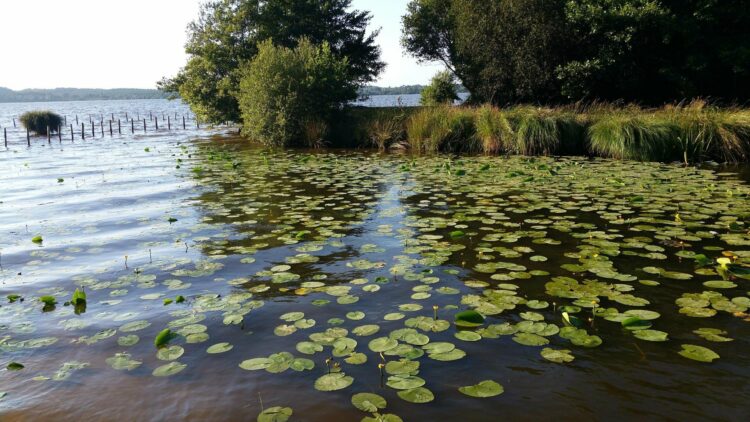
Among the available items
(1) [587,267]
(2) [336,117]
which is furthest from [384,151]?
(1) [587,267]

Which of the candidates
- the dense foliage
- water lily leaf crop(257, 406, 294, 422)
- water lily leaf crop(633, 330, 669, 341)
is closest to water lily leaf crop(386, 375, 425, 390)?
water lily leaf crop(257, 406, 294, 422)

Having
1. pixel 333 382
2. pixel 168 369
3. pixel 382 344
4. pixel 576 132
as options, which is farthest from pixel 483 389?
pixel 576 132

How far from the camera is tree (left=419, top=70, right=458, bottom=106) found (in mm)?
31266

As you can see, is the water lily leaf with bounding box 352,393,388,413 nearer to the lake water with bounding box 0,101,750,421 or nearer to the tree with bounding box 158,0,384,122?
the lake water with bounding box 0,101,750,421

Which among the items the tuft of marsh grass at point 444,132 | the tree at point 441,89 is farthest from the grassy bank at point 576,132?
the tree at point 441,89

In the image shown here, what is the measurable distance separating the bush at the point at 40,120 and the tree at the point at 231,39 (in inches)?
372

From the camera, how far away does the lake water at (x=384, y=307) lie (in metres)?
3.27

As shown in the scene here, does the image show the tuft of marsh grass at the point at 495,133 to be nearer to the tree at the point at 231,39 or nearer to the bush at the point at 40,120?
the tree at the point at 231,39

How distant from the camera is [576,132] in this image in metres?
16.3

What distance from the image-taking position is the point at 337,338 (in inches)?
158

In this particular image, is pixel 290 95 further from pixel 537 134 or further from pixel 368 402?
pixel 368 402

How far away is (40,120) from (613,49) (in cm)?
3482

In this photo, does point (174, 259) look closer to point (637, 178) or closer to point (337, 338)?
point (337, 338)

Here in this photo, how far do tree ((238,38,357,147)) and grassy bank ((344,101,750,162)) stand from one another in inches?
77.9
